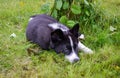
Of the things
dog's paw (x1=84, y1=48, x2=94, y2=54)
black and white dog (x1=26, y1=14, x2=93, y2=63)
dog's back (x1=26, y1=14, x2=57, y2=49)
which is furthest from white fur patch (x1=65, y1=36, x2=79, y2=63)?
dog's back (x1=26, y1=14, x2=57, y2=49)

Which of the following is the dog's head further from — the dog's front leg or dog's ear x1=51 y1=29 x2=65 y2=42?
the dog's front leg

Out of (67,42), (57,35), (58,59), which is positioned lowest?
(58,59)

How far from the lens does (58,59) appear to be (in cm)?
570

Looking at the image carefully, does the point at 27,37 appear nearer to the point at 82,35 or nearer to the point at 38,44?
the point at 38,44

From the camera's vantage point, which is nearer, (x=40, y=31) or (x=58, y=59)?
(x=58, y=59)

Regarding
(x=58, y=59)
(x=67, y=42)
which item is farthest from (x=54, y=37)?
(x=58, y=59)

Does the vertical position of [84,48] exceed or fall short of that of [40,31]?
it falls short

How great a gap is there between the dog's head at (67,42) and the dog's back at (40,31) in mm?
341

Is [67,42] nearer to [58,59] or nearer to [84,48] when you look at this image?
[58,59]

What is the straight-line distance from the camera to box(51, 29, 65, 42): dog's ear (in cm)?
557

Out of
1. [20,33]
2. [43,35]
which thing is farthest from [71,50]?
[20,33]

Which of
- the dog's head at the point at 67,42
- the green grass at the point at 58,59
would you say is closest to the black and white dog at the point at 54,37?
the dog's head at the point at 67,42

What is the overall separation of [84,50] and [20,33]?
5.37 feet

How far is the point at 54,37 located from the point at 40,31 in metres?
0.65
